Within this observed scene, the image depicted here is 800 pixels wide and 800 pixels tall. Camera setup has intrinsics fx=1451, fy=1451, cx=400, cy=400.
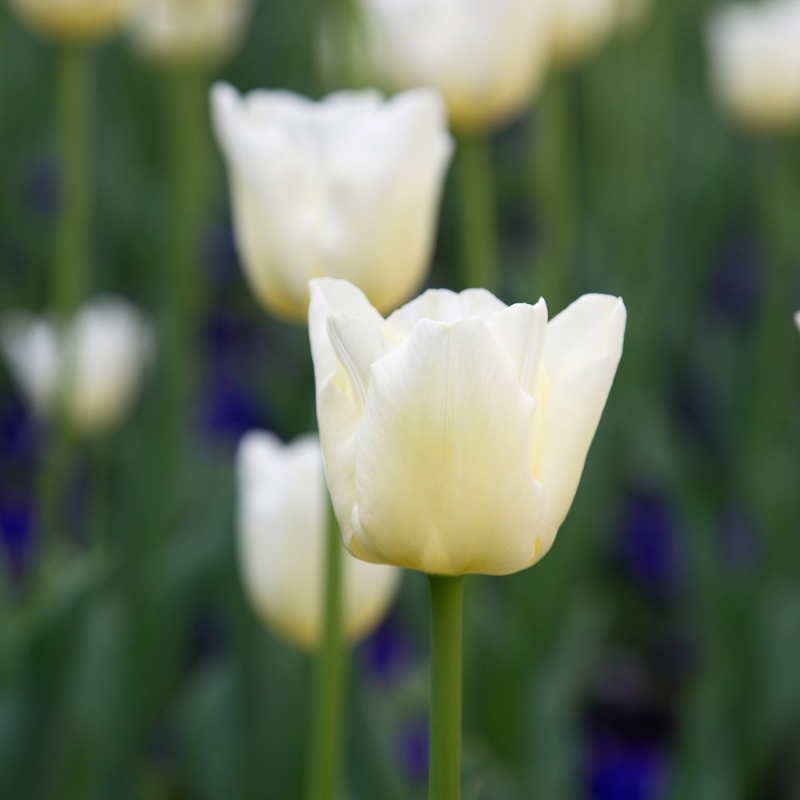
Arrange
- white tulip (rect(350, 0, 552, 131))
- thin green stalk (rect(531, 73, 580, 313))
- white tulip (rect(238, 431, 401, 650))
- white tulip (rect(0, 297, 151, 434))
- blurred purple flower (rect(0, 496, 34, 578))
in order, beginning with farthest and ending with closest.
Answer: blurred purple flower (rect(0, 496, 34, 578))
thin green stalk (rect(531, 73, 580, 313))
white tulip (rect(0, 297, 151, 434))
white tulip (rect(350, 0, 552, 131))
white tulip (rect(238, 431, 401, 650))

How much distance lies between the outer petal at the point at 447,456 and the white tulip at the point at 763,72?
1700mm

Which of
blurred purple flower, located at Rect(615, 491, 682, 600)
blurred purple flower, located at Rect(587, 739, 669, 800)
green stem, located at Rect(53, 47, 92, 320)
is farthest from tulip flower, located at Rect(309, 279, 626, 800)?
blurred purple flower, located at Rect(615, 491, 682, 600)

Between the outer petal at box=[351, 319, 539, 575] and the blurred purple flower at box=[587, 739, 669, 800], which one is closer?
the outer petal at box=[351, 319, 539, 575]

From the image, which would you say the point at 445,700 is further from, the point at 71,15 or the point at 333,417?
the point at 71,15

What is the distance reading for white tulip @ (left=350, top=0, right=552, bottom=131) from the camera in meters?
1.16

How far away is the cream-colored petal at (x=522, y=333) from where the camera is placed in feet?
1.62

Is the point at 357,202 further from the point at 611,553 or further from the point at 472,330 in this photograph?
the point at 611,553

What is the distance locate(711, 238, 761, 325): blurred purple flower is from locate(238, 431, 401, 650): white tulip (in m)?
1.95

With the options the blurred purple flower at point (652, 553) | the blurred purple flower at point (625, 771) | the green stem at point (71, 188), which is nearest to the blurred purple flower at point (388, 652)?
the blurred purple flower at point (625, 771)

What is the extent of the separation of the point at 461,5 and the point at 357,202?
53 centimetres

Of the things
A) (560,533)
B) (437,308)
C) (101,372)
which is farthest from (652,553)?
(437,308)

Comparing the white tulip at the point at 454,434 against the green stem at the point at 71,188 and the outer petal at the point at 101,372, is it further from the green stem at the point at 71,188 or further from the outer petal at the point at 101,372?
the outer petal at the point at 101,372

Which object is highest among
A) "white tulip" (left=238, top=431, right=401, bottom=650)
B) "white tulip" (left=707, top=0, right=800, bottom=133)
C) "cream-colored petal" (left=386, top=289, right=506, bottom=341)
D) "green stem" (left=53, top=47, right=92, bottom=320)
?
"white tulip" (left=707, top=0, right=800, bottom=133)

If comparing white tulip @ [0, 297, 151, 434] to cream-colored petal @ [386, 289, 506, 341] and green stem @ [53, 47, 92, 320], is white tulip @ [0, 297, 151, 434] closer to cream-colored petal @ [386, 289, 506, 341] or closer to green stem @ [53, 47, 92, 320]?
green stem @ [53, 47, 92, 320]
